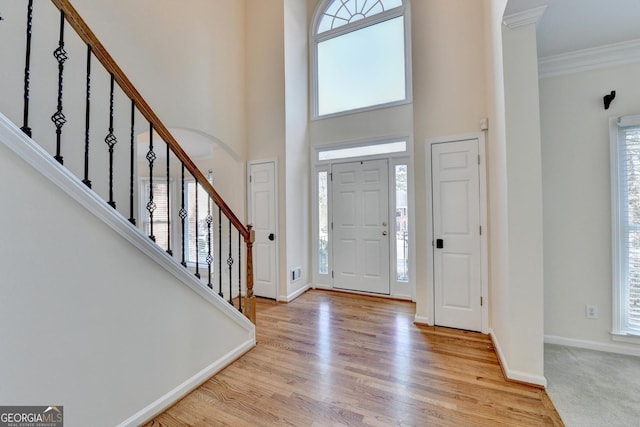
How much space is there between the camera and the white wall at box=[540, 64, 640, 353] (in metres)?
2.28

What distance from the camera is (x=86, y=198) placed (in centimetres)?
131

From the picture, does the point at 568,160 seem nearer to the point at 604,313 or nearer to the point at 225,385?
the point at 604,313

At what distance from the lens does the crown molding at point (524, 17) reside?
1766 mm

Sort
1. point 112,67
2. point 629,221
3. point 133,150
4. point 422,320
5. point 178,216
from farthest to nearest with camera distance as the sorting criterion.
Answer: point 178,216, point 422,320, point 629,221, point 133,150, point 112,67

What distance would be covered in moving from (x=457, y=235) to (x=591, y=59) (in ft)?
6.19

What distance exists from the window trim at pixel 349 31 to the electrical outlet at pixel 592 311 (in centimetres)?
296

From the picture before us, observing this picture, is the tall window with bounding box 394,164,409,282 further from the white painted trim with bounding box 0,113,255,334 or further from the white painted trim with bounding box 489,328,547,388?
the white painted trim with bounding box 0,113,255,334

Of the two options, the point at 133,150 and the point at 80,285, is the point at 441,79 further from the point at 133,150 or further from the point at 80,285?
the point at 80,285

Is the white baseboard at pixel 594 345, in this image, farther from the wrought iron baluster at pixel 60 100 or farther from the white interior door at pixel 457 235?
the wrought iron baluster at pixel 60 100

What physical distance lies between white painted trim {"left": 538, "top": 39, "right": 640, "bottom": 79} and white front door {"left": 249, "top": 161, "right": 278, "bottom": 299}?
3180 millimetres

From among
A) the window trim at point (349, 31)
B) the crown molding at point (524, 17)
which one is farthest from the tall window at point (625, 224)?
the window trim at point (349, 31)

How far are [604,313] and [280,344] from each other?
2900 millimetres

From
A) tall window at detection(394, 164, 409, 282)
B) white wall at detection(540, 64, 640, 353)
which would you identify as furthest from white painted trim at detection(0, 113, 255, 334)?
white wall at detection(540, 64, 640, 353)

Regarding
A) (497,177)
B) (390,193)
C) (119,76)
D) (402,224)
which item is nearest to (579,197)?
(497,177)
